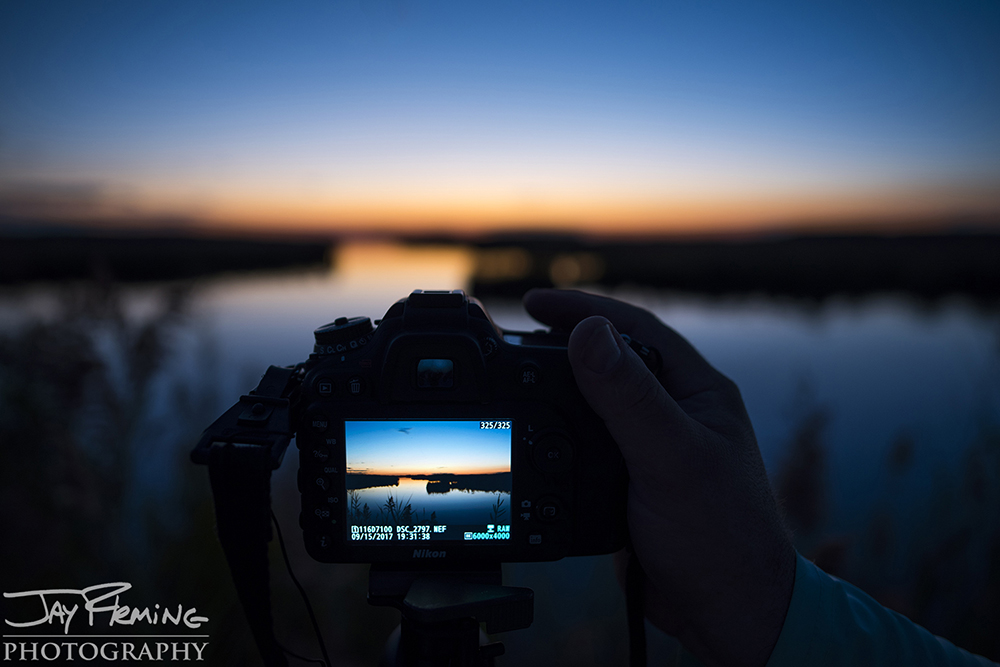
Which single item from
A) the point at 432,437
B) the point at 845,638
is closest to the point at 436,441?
the point at 432,437

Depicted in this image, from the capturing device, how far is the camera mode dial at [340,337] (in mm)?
1553

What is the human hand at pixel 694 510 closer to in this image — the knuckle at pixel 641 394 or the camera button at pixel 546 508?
the knuckle at pixel 641 394

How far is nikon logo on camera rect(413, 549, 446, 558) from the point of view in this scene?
60.4 inches

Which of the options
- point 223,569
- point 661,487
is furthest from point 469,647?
point 223,569

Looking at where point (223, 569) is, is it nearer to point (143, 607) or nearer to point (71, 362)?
point (143, 607)

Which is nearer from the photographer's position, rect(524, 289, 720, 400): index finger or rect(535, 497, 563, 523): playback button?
rect(535, 497, 563, 523): playback button

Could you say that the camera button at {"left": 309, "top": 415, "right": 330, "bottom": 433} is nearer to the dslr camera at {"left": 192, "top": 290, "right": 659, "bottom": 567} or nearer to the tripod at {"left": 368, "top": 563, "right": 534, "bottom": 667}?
the dslr camera at {"left": 192, "top": 290, "right": 659, "bottom": 567}

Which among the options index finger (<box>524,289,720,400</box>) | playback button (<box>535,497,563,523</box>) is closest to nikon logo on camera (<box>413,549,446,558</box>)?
playback button (<box>535,497,563,523</box>)

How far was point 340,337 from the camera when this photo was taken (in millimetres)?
1563

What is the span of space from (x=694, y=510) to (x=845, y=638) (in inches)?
22.6

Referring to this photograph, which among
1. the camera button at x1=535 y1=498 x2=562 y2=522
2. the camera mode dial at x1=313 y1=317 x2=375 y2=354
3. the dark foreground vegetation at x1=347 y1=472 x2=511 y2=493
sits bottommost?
the camera button at x1=535 y1=498 x2=562 y2=522

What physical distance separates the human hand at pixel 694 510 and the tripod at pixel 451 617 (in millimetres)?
508

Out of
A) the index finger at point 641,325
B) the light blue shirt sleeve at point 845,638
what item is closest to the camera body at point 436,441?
the index finger at point 641,325

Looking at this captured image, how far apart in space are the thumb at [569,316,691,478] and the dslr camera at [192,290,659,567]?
0.32 feet
